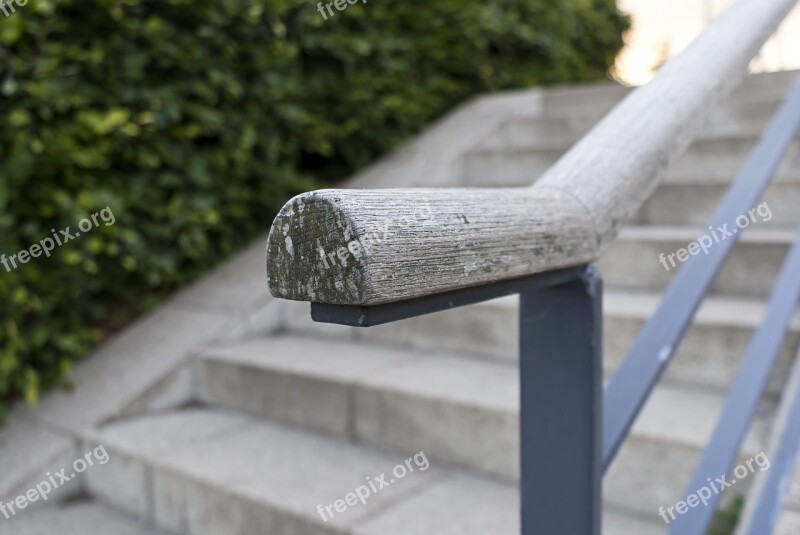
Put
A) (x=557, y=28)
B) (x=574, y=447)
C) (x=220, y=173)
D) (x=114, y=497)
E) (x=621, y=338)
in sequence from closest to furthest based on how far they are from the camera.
A: (x=574, y=447) < (x=621, y=338) < (x=114, y=497) < (x=220, y=173) < (x=557, y=28)

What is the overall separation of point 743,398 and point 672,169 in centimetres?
169

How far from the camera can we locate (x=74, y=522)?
191 cm

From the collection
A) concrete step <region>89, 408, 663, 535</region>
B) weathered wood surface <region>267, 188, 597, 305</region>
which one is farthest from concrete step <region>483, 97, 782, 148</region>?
weathered wood surface <region>267, 188, 597, 305</region>

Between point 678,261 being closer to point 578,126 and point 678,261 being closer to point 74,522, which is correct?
point 578,126

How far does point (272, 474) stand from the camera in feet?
5.71

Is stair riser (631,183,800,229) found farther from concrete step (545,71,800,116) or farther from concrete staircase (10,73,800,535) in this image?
concrete step (545,71,800,116)

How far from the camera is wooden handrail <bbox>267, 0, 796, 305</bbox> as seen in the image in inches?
20.5

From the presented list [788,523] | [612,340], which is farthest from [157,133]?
[788,523]

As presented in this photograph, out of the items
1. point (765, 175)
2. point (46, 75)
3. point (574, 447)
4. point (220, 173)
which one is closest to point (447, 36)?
point (220, 173)

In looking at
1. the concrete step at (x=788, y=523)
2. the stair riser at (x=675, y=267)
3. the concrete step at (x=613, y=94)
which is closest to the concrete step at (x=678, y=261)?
the stair riser at (x=675, y=267)

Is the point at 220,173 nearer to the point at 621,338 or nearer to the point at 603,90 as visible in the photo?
the point at 621,338

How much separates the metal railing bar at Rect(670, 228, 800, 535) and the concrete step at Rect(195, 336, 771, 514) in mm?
303

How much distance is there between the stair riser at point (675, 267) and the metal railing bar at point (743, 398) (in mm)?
627

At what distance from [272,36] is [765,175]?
6.44 feet
